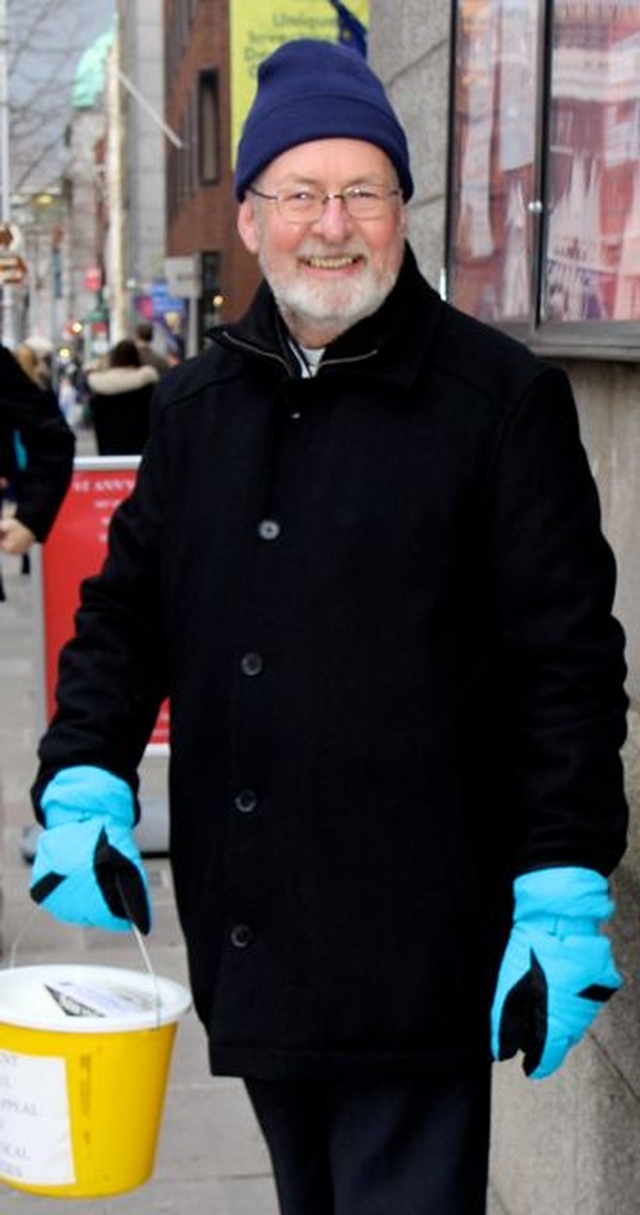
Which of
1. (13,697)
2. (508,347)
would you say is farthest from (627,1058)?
(13,697)

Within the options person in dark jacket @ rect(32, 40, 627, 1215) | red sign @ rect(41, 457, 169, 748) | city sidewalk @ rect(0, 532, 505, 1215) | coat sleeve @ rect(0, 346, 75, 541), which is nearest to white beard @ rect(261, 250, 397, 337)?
person in dark jacket @ rect(32, 40, 627, 1215)

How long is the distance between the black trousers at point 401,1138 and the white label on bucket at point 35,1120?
26 cm

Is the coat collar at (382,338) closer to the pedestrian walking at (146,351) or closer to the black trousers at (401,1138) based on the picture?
the black trousers at (401,1138)

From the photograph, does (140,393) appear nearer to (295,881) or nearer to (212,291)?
(295,881)

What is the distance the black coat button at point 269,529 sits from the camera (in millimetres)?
2619

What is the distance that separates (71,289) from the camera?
117 m

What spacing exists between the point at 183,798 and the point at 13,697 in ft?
27.1

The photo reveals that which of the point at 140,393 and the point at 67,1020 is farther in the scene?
the point at 140,393

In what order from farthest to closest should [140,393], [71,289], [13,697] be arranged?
1. [71,289]
2. [140,393]
3. [13,697]

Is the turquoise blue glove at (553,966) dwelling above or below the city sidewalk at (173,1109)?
above

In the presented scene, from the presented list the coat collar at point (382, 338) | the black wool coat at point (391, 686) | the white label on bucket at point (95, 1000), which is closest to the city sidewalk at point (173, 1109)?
the white label on bucket at point (95, 1000)

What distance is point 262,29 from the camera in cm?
809

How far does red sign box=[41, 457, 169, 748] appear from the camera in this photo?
23.7 feet

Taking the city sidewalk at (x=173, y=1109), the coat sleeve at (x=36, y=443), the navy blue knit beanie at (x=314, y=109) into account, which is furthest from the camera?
the coat sleeve at (x=36, y=443)
